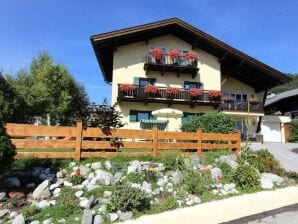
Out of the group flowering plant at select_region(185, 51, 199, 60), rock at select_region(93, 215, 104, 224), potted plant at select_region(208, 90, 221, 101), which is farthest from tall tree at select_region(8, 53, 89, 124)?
rock at select_region(93, 215, 104, 224)

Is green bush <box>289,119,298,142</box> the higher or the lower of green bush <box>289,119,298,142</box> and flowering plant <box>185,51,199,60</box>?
the lower

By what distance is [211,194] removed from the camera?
9977 millimetres

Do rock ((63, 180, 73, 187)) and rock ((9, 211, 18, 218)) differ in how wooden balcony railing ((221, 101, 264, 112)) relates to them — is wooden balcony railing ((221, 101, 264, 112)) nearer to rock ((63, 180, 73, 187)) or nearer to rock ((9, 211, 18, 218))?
rock ((63, 180, 73, 187))

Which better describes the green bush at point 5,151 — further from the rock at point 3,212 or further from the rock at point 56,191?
the rock at point 56,191

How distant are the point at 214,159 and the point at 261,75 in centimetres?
1808

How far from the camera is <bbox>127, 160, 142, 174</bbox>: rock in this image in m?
10.4

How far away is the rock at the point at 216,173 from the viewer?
1131 centimetres

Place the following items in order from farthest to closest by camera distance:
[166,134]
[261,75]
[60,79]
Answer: [60,79] < [261,75] < [166,134]

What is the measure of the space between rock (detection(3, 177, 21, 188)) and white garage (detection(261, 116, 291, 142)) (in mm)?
28300

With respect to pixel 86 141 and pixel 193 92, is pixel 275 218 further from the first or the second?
pixel 193 92

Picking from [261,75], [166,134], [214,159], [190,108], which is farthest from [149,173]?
[261,75]

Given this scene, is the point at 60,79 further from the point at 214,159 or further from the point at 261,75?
the point at 214,159

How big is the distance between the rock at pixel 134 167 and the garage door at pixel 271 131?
25.1m

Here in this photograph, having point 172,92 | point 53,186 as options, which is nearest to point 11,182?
point 53,186
